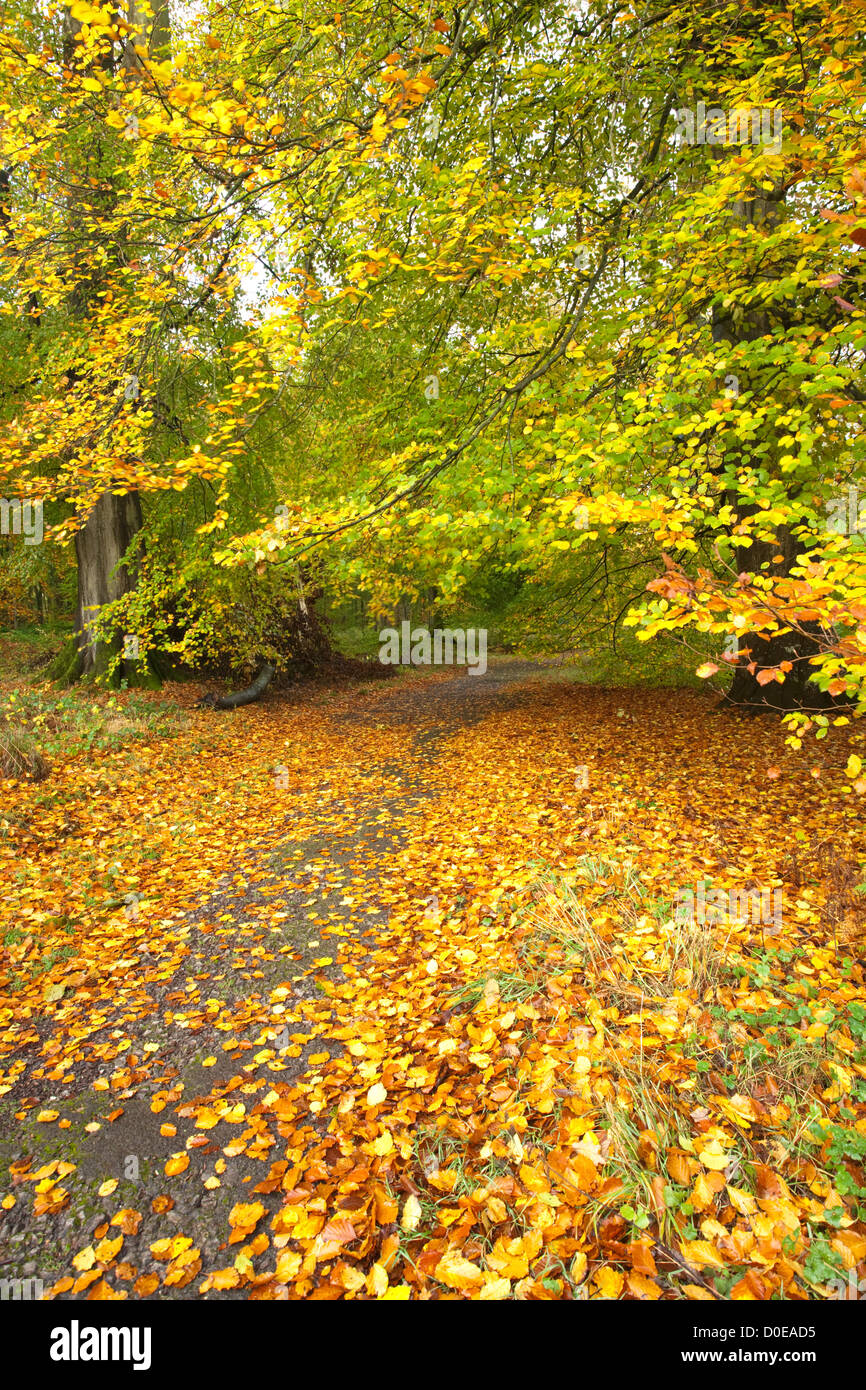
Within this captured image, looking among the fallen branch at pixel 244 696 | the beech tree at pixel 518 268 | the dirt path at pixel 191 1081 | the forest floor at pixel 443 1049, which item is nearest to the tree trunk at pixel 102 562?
the fallen branch at pixel 244 696

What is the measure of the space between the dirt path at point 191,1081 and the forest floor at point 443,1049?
0.6 inches

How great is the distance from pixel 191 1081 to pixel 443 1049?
124 centimetres

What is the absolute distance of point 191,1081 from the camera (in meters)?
3.12

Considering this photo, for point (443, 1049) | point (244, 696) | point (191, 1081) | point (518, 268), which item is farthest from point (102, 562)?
point (443, 1049)

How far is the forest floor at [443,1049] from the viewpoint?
212 cm

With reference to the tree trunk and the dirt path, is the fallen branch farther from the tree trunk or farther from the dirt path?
the dirt path

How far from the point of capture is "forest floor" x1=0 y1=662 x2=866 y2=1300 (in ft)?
6.97

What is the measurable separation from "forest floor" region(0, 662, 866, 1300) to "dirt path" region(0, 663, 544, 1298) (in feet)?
0.05

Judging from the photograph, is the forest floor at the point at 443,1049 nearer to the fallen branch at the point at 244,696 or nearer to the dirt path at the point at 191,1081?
the dirt path at the point at 191,1081

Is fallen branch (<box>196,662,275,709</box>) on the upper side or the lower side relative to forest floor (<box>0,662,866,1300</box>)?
upper

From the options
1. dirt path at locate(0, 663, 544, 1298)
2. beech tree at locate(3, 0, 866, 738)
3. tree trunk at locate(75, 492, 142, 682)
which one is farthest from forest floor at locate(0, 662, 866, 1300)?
tree trunk at locate(75, 492, 142, 682)

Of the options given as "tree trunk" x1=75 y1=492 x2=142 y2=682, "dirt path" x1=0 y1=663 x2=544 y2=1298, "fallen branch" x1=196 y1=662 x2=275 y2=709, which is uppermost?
"tree trunk" x1=75 y1=492 x2=142 y2=682

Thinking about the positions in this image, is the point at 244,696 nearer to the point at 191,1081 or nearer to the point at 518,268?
the point at 518,268
